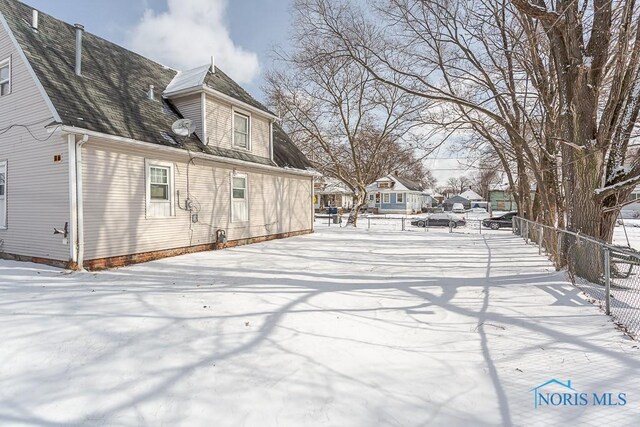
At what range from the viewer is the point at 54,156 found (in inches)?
306

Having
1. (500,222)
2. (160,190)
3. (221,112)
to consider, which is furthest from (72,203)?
(500,222)

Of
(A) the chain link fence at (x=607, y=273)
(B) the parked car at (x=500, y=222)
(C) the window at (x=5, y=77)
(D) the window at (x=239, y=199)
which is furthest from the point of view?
(B) the parked car at (x=500, y=222)

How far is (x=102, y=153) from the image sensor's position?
8.05 m

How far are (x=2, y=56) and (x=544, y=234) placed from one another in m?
15.8

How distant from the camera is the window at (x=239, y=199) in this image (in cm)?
1217

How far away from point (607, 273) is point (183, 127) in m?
10.4

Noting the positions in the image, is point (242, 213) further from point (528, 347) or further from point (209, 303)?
point (528, 347)

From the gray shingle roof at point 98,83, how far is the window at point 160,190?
736 millimetres

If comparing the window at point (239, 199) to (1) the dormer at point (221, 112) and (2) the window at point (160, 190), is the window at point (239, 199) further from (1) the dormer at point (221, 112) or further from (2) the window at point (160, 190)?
(2) the window at point (160, 190)

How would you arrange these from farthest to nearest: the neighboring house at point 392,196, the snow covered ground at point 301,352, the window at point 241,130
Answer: the neighboring house at point 392,196 < the window at point 241,130 < the snow covered ground at point 301,352

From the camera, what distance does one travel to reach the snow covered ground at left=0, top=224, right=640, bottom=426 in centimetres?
270

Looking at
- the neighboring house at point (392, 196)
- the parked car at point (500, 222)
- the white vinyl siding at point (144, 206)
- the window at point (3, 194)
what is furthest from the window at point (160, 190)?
the neighboring house at point (392, 196)

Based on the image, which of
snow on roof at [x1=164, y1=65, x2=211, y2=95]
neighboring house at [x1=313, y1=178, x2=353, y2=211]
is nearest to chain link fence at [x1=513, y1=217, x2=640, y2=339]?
snow on roof at [x1=164, y1=65, x2=211, y2=95]

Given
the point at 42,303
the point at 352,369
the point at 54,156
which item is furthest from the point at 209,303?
the point at 54,156
